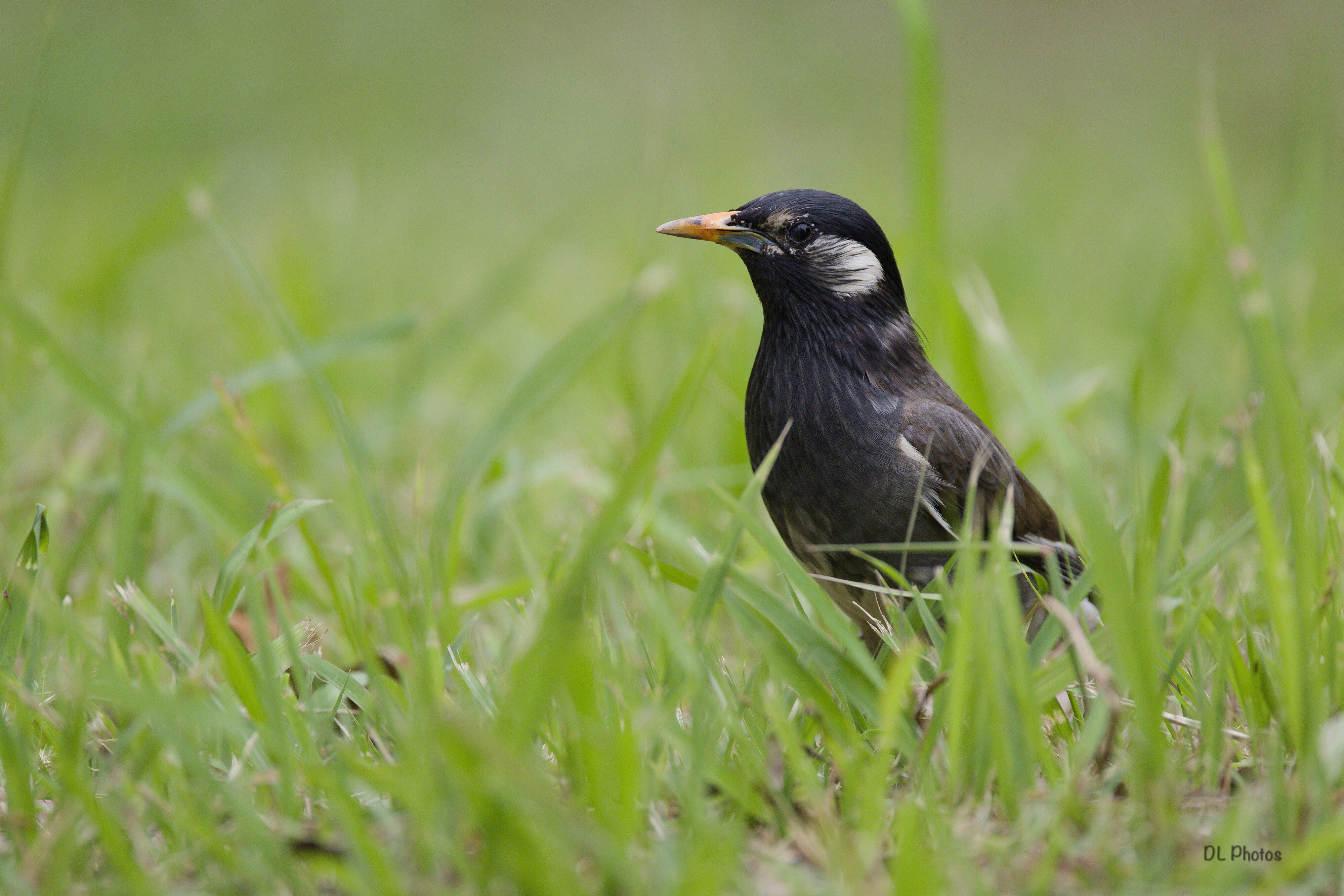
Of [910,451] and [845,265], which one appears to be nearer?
[910,451]

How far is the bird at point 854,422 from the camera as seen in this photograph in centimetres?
237

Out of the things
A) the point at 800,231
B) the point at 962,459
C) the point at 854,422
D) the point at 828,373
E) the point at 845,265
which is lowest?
the point at 962,459

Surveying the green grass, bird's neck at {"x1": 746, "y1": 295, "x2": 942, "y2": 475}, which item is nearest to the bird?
bird's neck at {"x1": 746, "y1": 295, "x2": 942, "y2": 475}

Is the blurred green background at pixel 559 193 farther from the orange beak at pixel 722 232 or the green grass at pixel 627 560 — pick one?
the orange beak at pixel 722 232

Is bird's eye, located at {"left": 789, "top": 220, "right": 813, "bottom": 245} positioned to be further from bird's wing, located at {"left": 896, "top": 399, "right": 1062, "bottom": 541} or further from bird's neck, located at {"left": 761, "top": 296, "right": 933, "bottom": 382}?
bird's wing, located at {"left": 896, "top": 399, "right": 1062, "bottom": 541}

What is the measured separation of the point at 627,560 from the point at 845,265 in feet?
4.03

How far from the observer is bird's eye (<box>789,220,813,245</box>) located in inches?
105

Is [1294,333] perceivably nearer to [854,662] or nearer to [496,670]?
[854,662]

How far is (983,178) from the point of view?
8242 millimetres

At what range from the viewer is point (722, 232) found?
2.73 metres

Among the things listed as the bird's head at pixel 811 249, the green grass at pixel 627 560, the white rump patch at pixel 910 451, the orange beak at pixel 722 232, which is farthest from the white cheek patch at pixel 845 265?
the white rump patch at pixel 910 451

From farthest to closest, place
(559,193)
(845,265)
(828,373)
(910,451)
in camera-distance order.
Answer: (559,193) → (845,265) → (828,373) → (910,451)

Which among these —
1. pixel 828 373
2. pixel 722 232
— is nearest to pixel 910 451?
pixel 828 373

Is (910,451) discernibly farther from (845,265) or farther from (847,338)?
(845,265)
